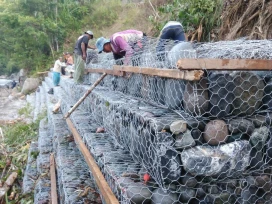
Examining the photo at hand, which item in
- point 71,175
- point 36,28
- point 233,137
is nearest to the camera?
point 233,137

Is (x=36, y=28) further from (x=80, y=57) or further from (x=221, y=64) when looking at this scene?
(x=221, y=64)

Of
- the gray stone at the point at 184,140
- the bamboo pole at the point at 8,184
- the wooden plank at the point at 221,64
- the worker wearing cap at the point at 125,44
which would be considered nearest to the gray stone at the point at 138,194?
the gray stone at the point at 184,140

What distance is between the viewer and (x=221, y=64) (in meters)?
1.97

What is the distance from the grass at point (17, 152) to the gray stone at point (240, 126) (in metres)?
3.58

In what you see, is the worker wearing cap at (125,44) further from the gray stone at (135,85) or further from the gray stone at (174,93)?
the gray stone at (174,93)

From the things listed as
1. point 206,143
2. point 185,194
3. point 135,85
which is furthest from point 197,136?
point 135,85

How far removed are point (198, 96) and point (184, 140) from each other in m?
0.33

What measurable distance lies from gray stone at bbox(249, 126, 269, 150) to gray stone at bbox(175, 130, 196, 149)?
0.50 m

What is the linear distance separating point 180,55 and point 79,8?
1896 cm

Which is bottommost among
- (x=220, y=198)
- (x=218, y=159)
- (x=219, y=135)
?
(x=220, y=198)

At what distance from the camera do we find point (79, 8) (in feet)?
65.3

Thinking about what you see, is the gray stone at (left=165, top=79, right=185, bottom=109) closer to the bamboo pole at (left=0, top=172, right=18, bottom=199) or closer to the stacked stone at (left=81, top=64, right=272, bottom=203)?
the stacked stone at (left=81, top=64, right=272, bottom=203)

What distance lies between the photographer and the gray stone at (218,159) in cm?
192

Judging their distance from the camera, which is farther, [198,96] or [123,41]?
[123,41]
